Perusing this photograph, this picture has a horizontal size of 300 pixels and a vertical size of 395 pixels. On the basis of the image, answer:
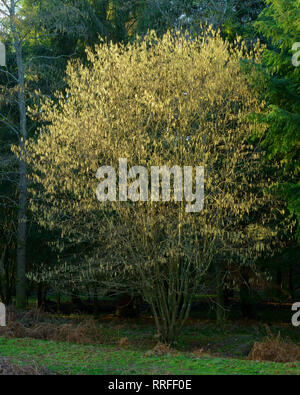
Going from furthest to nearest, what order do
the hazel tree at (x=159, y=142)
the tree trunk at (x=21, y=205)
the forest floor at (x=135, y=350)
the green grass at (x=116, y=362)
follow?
the tree trunk at (x=21, y=205) → the hazel tree at (x=159, y=142) → the forest floor at (x=135, y=350) → the green grass at (x=116, y=362)

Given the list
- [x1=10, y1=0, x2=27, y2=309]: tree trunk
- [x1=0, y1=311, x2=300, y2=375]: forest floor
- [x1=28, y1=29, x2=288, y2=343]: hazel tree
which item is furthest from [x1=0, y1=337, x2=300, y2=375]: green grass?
[x1=10, y1=0, x2=27, y2=309]: tree trunk

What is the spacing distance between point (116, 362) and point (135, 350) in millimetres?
2089

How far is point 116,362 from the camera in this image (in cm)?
785

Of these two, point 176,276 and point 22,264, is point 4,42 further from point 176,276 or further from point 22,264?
point 176,276

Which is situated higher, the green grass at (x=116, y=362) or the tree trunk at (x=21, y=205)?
the tree trunk at (x=21, y=205)

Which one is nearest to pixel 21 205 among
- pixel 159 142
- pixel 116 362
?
pixel 159 142

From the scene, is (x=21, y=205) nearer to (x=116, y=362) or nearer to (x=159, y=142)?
(x=159, y=142)

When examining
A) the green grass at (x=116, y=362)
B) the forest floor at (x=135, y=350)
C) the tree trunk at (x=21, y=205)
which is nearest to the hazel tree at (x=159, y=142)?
the forest floor at (x=135, y=350)

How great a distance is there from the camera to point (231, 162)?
31.0ft

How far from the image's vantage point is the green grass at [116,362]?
23.0ft

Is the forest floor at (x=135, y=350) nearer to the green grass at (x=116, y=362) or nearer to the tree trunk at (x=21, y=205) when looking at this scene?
the green grass at (x=116, y=362)

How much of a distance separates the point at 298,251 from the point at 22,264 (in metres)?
7.98

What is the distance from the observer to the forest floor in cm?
723
